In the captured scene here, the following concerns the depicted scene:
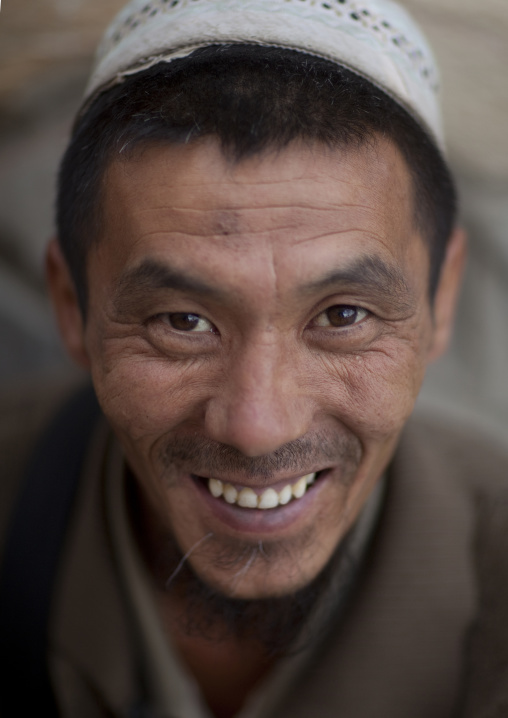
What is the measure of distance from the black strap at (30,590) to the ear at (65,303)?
485 mm

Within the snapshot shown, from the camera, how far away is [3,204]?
3406 mm

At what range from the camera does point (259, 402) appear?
4.49 feet

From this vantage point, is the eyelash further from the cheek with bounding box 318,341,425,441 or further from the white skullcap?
the white skullcap

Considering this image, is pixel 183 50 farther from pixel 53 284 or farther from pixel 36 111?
pixel 36 111

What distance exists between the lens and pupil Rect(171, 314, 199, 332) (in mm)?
1458

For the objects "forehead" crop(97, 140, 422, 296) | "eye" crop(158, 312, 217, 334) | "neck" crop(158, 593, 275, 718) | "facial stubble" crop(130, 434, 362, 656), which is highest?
"forehead" crop(97, 140, 422, 296)

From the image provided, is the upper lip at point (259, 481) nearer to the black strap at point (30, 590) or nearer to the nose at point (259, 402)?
the nose at point (259, 402)

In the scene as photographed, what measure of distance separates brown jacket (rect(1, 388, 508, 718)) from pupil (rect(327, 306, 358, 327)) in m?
0.76

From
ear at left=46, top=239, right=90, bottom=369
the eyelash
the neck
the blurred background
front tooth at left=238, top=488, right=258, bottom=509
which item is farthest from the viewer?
the blurred background

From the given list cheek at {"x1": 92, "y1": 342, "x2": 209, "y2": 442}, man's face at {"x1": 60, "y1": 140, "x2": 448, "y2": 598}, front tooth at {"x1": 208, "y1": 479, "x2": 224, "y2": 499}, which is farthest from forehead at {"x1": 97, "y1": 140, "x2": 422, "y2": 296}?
front tooth at {"x1": 208, "y1": 479, "x2": 224, "y2": 499}

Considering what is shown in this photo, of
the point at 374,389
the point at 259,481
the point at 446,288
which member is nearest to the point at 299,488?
the point at 259,481

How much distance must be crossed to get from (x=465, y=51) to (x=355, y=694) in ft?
8.86

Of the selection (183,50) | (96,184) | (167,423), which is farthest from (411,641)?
(183,50)

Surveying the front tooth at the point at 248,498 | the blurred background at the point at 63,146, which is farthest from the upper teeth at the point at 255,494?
the blurred background at the point at 63,146
